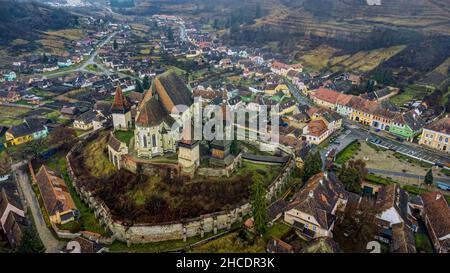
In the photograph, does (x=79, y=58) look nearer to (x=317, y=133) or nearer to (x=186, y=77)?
(x=186, y=77)

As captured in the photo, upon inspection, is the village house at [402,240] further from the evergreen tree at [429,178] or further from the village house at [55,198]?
the village house at [55,198]

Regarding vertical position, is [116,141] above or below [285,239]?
above

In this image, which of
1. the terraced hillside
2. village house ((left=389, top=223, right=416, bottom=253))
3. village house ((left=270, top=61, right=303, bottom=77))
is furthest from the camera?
the terraced hillside

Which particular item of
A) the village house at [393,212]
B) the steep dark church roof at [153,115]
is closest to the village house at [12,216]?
the steep dark church roof at [153,115]

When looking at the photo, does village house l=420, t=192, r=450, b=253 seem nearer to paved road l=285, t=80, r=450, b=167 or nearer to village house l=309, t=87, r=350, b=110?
paved road l=285, t=80, r=450, b=167

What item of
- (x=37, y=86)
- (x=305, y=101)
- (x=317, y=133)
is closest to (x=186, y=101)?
(x=317, y=133)

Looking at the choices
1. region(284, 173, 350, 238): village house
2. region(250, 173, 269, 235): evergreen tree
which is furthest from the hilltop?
region(284, 173, 350, 238): village house

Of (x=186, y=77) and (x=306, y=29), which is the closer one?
(x=186, y=77)
